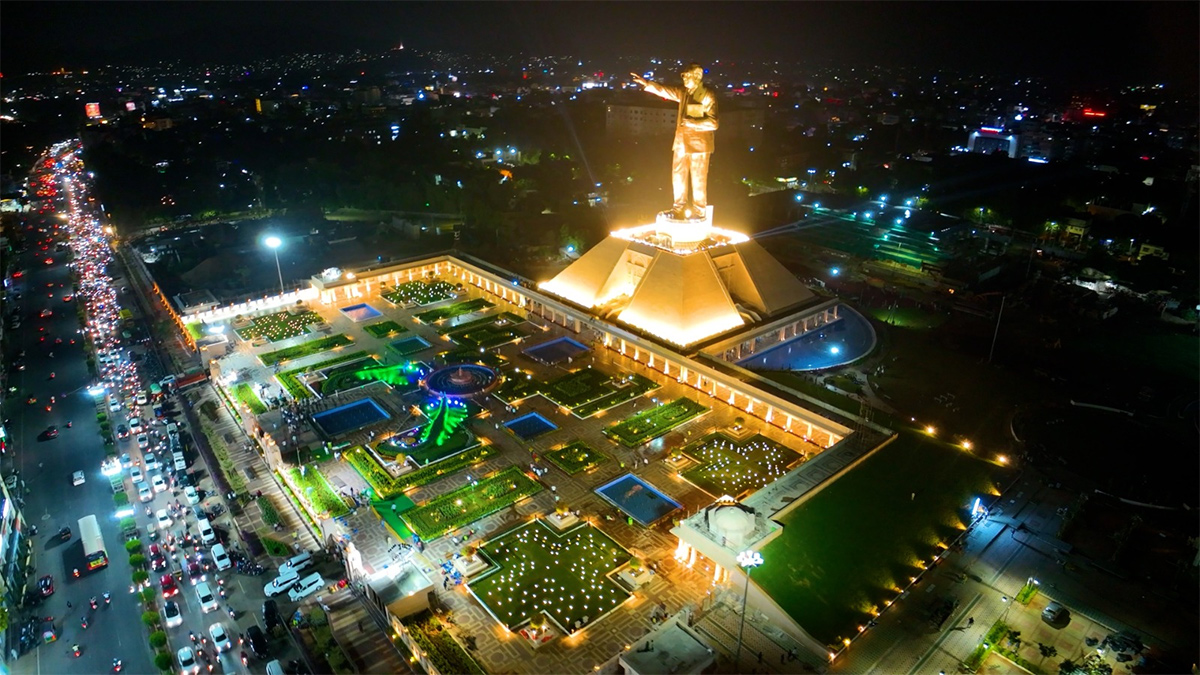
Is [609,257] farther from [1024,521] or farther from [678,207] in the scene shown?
[1024,521]

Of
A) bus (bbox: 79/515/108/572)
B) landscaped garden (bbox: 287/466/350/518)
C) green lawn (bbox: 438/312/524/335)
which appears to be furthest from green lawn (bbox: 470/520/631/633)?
green lawn (bbox: 438/312/524/335)

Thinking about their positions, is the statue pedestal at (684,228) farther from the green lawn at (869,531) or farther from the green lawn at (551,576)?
the green lawn at (551,576)

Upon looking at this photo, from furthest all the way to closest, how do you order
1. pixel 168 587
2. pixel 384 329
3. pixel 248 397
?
pixel 384 329 < pixel 248 397 < pixel 168 587

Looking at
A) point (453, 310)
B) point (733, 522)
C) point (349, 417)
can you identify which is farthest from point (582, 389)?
point (733, 522)

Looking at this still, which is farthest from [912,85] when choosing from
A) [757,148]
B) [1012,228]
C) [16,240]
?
[16,240]

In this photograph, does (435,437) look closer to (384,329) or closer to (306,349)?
(306,349)

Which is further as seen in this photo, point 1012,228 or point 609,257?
point 1012,228
